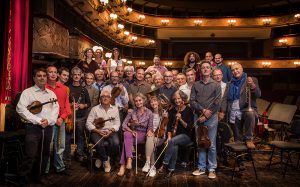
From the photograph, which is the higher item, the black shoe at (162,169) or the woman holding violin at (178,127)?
the woman holding violin at (178,127)

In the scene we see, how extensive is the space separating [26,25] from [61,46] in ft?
12.4

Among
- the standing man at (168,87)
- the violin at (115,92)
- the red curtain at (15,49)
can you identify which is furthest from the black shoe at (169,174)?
the red curtain at (15,49)

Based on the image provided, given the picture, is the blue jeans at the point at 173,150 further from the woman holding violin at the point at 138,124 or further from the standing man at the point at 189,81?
the standing man at the point at 189,81

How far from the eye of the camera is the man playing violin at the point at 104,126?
5.30m

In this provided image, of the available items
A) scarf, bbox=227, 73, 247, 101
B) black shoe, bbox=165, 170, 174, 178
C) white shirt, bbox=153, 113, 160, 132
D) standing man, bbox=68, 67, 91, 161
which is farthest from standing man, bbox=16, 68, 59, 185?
scarf, bbox=227, 73, 247, 101

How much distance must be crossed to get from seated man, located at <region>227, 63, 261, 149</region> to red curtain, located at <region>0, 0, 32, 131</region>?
3749 mm

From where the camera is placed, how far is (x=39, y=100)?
14.8ft

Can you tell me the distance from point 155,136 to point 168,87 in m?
1.15

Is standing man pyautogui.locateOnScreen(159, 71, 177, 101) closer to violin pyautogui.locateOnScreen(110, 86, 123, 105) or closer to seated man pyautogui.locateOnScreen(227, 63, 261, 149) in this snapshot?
violin pyautogui.locateOnScreen(110, 86, 123, 105)

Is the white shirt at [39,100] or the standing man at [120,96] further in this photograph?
the standing man at [120,96]

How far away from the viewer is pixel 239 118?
18.5 ft

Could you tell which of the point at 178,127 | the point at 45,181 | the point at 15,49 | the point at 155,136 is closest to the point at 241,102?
the point at 178,127

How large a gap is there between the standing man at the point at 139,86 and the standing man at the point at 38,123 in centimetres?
197

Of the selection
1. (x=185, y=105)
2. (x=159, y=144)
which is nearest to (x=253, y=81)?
(x=185, y=105)
